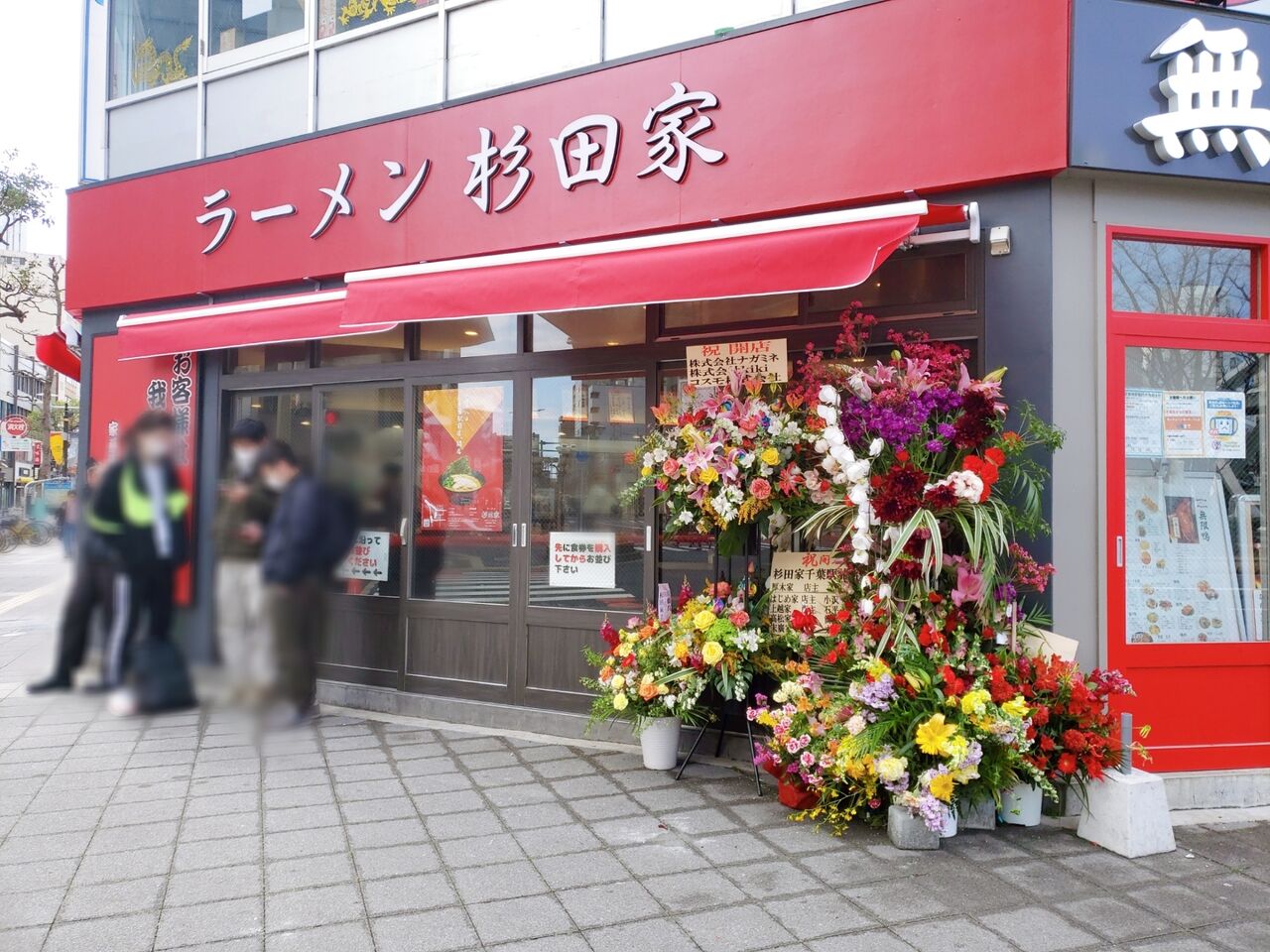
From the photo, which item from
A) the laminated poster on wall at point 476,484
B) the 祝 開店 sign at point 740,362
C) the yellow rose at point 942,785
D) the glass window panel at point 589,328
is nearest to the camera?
the yellow rose at point 942,785

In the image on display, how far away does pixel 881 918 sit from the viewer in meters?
3.44

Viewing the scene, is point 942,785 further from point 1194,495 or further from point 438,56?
point 438,56

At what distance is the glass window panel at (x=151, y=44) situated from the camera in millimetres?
1175

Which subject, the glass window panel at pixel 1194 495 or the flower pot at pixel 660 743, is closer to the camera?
the glass window panel at pixel 1194 495

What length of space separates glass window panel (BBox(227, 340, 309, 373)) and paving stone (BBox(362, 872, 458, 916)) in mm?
2459

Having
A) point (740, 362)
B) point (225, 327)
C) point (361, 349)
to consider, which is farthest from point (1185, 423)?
point (225, 327)

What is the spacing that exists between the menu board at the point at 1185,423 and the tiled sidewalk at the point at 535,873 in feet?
6.17

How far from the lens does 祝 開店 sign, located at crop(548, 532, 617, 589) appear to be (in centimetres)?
588

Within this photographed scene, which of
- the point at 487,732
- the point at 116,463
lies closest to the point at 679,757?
the point at 487,732

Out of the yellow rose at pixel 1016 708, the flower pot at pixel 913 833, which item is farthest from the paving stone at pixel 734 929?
the yellow rose at pixel 1016 708

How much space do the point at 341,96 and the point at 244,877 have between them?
17.3 feet

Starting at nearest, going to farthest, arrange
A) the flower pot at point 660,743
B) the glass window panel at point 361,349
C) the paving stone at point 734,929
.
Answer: the glass window panel at point 361,349
the paving stone at point 734,929
the flower pot at point 660,743

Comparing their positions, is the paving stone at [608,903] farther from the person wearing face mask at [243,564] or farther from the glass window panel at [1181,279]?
the glass window panel at [1181,279]

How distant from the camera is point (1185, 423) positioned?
4871 mm
